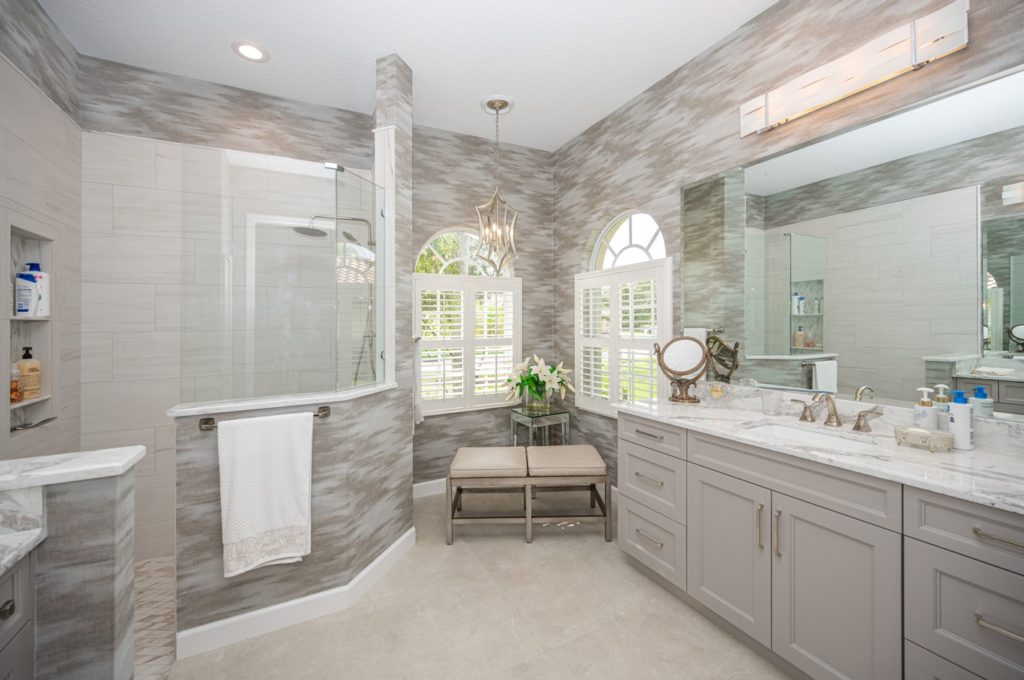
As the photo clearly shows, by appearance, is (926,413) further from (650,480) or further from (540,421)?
(540,421)

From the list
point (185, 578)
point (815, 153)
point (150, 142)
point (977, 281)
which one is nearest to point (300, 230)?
point (150, 142)

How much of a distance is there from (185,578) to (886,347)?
3.15 metres

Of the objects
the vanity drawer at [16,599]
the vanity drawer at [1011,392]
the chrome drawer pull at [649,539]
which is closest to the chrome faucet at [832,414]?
the vanity drawer at [1011,392]

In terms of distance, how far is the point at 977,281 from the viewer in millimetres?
1534

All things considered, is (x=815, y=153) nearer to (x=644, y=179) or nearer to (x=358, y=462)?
(x=644, y=179)

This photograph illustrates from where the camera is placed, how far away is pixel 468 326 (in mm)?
3619

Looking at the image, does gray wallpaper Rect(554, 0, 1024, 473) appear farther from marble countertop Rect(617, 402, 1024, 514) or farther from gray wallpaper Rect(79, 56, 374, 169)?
gray wallpaper Rect(79, 56, 374, 169)

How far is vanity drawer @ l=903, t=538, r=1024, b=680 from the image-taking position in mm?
1072

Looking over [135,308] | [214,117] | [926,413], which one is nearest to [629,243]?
[926,413]

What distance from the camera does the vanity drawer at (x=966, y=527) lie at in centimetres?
107

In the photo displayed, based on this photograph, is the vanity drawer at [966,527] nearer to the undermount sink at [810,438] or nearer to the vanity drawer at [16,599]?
the undermount sink at [810,438]

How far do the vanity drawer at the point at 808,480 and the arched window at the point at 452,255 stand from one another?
7.94ft

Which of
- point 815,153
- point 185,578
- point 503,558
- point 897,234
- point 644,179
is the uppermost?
point 644,179

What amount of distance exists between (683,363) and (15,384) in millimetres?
3391
